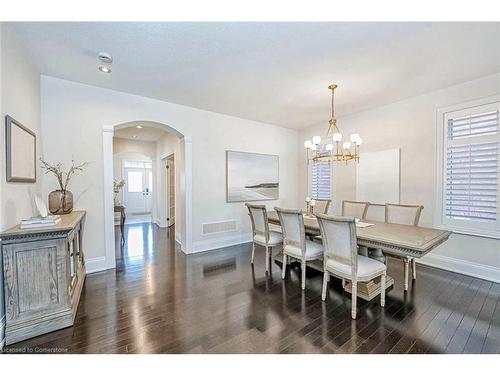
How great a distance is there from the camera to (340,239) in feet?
7.21

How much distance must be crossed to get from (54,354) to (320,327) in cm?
213

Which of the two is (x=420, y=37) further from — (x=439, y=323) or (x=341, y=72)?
(x=439, y=323)

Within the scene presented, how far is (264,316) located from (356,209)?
2.45 metres

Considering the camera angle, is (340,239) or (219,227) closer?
(340,239)

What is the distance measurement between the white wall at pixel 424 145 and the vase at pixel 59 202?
15.5ft

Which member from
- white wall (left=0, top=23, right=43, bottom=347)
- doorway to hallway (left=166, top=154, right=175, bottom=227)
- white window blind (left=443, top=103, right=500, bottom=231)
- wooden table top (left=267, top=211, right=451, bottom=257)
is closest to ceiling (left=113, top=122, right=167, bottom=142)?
doorway to hallway (left=166, top=154, right=175, bottom=227)

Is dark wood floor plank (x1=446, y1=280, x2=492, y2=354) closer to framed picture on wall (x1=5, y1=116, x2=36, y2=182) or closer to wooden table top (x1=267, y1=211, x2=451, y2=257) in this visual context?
wooden table top (x1=267, y1=211, x2=451, y2=257)

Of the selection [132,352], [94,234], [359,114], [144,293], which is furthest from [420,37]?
[94,234]

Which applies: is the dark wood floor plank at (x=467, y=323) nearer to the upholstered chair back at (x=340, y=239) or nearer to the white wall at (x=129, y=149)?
the upholstered chair back at (x=340, y=239)

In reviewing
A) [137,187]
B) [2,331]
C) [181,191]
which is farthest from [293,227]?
Answer: [137,187]

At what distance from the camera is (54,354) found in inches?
64.8

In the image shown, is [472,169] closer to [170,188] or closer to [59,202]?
[59,202]

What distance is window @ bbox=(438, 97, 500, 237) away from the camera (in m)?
2.89

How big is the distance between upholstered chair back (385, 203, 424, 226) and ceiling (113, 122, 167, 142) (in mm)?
5411
